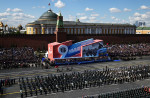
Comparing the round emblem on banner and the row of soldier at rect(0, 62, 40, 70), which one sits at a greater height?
the round emblem on banner

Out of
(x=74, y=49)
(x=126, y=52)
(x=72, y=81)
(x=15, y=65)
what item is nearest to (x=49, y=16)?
(x=126, y=52)

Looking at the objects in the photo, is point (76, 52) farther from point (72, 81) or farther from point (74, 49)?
point (72, 81)

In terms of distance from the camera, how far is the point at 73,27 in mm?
60375

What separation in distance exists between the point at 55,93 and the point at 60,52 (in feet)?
52.9

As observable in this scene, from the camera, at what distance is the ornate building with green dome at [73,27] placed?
54469mm

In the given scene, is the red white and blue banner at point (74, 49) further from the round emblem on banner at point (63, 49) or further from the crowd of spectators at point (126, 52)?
the crowd of spectators at point (126, 52)

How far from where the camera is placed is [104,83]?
840 inches

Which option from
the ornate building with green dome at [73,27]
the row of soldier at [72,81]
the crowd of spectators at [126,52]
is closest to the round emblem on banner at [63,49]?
the row of soldier at [72,81]

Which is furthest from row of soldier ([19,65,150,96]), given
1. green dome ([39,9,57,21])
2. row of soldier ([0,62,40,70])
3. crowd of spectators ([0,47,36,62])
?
green dome ([39,9,57,21])

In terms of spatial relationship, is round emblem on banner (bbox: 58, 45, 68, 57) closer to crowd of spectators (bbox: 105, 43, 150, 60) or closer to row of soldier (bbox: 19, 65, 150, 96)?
row of soldier (bbox: 19, 65, 150, 96)

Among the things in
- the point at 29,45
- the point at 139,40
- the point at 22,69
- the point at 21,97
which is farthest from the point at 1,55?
the point at 139,40

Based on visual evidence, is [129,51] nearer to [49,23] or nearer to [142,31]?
[49,23]

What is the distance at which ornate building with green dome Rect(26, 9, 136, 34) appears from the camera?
5447cm

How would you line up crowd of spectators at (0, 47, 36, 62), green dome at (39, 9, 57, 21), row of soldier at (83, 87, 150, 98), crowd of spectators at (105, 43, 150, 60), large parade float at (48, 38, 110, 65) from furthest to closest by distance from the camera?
green dome at (39, 9, 57, 21)
crowd of spectators at (105, 43, 150, 60)
large parade float at (48, 38, 110, 65)
crowd of spectators at (0, 47, 36, 62)
row of soldier at (83, 87, 150, 98)
